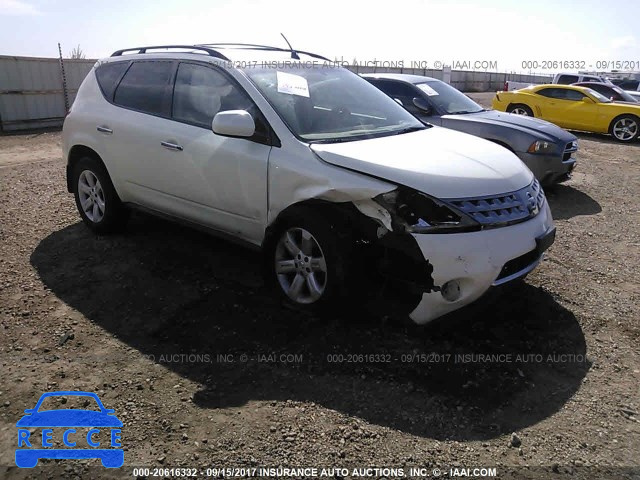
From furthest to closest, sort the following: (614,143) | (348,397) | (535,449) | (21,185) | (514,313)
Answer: (614,143)
(21,185)
(514,313)
(348,397)
(535,449)

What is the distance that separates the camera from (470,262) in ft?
9.96

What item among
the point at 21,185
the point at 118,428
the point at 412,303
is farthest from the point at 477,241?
the point at 21,185

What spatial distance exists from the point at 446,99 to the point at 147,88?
16.0 feet

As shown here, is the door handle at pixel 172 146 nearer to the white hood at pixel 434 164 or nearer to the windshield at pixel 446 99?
the white hood at pixel 434 164

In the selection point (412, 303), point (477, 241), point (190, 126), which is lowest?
point (412, 303)

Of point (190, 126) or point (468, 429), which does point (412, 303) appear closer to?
point (468, 429)

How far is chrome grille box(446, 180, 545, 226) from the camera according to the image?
3.12 metres

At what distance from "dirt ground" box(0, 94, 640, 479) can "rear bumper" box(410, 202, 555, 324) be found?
183mm

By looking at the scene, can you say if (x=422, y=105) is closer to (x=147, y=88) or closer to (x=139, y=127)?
(x=147, y=88)

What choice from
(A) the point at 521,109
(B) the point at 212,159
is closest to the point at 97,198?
(B) the point at 212,159

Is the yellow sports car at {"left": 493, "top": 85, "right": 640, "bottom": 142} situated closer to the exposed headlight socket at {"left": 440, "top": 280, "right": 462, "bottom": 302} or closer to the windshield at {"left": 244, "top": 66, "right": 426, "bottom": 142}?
the windshield at {"left": 244, "top": 66, "right": 426, "bottom": 142}

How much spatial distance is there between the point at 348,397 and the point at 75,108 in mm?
4069

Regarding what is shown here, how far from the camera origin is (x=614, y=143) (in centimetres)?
1305

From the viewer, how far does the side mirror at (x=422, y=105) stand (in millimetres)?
7547
